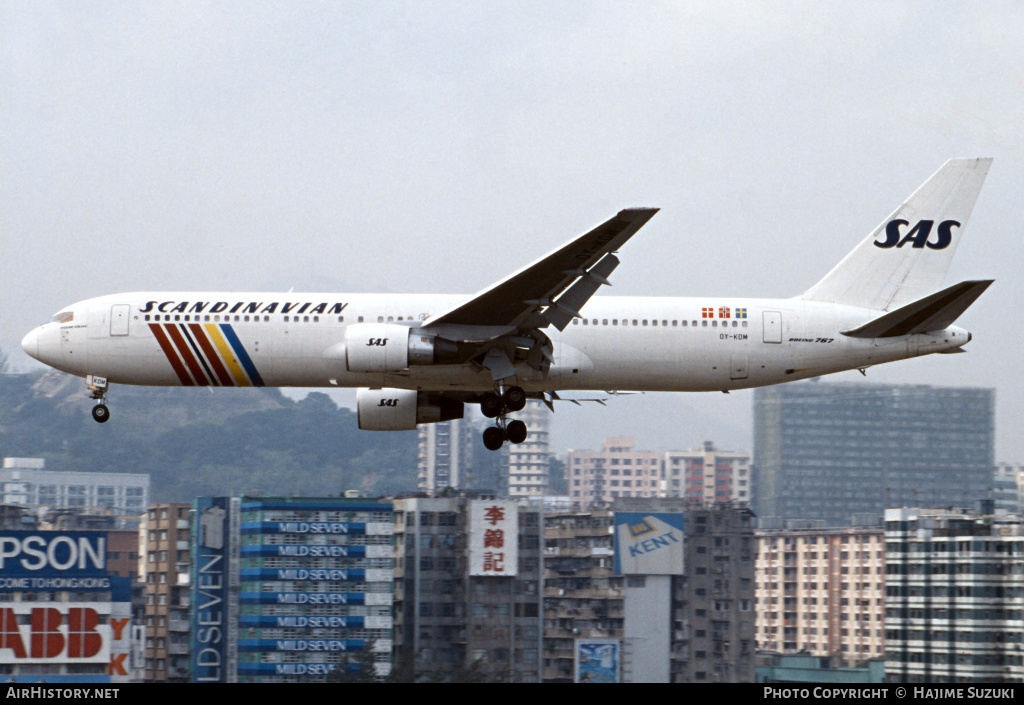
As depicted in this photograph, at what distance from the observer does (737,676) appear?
335 feet

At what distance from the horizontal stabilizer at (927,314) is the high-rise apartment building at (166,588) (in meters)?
82.3

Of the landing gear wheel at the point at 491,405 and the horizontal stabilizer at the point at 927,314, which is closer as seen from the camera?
the horizontal stabilizer at the point at 927,314

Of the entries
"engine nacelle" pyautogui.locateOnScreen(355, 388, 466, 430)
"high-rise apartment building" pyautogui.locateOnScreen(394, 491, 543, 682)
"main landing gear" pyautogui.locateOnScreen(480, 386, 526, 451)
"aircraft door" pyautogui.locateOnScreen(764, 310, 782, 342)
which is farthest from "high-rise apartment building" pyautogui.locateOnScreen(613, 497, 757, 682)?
"aircraft door" pyautogui.locateOnScreen(764, 310, 782, 342)

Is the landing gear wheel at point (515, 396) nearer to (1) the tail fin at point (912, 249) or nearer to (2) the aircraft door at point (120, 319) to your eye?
(1) the tail fin at point (912, 249)

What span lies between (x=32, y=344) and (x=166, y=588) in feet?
264

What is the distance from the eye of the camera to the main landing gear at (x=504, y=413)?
35.0m

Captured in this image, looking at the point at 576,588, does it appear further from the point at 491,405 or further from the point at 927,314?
the point at 927,314

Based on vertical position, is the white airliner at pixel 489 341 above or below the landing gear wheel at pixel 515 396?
above

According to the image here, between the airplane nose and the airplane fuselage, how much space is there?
0.33 feet

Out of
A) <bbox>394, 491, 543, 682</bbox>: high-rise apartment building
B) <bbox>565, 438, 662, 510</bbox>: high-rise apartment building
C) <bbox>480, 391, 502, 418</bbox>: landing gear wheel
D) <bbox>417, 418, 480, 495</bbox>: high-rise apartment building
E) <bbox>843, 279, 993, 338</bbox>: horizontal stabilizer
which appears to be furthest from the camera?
<bbox>417, 418, 480, 495</bbox>: high-rise apartment building

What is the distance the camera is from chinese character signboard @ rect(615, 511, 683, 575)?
108562 mm

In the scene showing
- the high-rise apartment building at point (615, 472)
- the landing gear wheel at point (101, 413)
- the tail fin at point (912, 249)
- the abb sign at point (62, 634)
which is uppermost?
the tail fin at point (912, 249)

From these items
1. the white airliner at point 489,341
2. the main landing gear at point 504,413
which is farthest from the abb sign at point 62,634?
the main landing gear at point 504,413

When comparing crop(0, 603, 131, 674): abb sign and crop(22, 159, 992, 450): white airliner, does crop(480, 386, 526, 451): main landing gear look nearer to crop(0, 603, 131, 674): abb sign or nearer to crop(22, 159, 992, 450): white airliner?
crop(22, 159, 992, 450): white airliner
